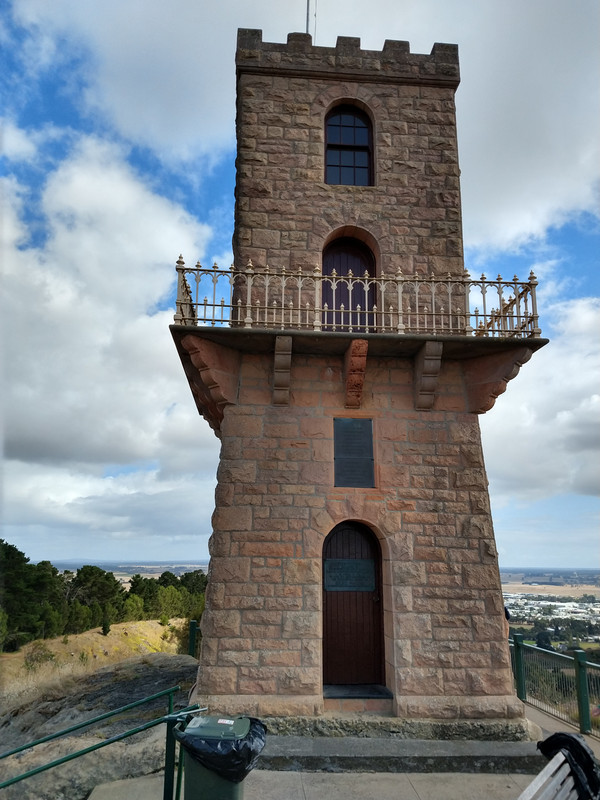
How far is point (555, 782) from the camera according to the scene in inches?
142

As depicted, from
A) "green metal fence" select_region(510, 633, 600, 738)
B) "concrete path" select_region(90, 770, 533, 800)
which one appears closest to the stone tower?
"concrete path" select_region(90, 770, 533, 800)

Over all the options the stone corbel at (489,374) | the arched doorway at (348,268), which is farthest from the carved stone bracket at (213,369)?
the stone corbel at (489,374)

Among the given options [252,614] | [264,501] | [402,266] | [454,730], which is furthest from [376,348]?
[454,730]

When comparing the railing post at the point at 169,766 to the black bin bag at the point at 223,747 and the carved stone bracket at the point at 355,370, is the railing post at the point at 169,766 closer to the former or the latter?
the black bin bag at the point at 223,747

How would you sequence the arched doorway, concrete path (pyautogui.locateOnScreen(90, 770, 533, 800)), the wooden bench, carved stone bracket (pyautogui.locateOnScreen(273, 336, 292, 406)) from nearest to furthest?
the wooden bench, concrete path (pyautogui.locateOnScreen(90, 770, 533, 800)), carved stone bracket (pyautogui.locateOnScreen(273, 336, 292, 406)), the arched doorway

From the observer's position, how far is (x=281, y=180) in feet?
31.4

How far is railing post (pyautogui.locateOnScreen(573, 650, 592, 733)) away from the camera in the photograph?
8.20 metres

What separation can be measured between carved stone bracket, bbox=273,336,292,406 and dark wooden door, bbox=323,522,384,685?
214 cm

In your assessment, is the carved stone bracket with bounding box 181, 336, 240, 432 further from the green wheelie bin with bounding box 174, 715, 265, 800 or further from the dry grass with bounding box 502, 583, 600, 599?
the dry grass with bounding box 502, 583, 600, 599

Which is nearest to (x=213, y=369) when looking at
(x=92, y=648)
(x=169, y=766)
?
(x=169, y=766)

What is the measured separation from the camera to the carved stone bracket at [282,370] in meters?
8.15

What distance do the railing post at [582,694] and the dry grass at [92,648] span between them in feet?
38.0

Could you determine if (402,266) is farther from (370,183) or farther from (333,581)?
(333,581)

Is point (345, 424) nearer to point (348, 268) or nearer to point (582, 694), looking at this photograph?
point (348, 268)
